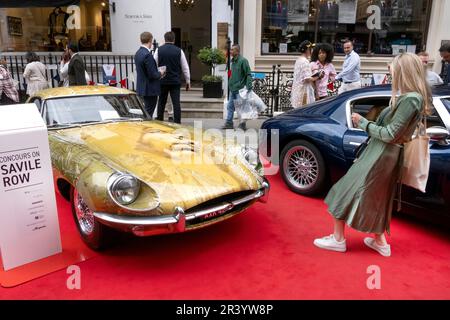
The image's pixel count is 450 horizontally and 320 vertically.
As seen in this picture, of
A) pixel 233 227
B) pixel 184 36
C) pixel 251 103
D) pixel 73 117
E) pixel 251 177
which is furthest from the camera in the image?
pixel 184 36

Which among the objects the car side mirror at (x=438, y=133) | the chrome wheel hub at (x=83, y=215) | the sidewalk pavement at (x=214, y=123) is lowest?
the sidewalk pavement at (x=214, y=123)

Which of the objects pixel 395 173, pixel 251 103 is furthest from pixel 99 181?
pixel 251 103

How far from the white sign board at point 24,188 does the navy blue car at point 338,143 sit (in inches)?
117

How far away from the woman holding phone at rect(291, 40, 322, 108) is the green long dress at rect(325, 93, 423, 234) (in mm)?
4294

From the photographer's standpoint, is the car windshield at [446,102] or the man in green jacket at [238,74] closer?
the car windshield at [446,102]

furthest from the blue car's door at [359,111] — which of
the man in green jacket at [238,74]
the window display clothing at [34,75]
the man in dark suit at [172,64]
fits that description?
the window display clothing at [34,75]

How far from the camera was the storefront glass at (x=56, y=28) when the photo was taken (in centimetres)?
1092

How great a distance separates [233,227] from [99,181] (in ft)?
5.11

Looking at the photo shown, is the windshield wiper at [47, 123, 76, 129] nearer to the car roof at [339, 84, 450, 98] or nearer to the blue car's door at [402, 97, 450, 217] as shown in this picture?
the car roof at [339, 84, 450, 98]

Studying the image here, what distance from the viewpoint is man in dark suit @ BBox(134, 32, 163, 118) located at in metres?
7.20

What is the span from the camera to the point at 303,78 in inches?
289

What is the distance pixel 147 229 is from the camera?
295 centimetres

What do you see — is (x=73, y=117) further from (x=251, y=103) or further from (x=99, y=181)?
(x=251, y=103)

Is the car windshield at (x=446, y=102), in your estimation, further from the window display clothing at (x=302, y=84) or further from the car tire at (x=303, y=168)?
the window display clothing at (x=302, y=84)
